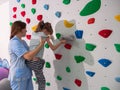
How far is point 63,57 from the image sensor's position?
2027mm

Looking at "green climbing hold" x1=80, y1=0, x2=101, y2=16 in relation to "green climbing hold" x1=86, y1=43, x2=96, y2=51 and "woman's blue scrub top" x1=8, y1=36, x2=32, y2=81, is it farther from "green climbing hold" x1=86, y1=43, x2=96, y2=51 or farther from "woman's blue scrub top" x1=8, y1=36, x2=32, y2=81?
"woman's blue scrub top" x1=8, y1=36, x2=32, y2=81

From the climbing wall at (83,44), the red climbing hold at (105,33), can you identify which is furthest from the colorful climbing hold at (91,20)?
the red climbing hold at (105,33)

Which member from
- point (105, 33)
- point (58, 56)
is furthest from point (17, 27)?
point (105, 33)

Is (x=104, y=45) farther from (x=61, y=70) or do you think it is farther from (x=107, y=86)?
(x=61, y=70)

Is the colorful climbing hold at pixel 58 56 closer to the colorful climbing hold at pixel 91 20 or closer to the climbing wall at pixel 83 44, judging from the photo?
the climbing wall at pixel 83 44

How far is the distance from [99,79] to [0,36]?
1.95 metres

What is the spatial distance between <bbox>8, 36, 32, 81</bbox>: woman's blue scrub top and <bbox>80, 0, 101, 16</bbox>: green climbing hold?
1.88 feet

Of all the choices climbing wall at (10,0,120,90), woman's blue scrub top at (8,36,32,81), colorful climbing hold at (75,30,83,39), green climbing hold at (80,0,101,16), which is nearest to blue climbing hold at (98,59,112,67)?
climbing wall at (10,0,120,90)

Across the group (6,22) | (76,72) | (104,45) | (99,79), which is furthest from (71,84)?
(6,22)

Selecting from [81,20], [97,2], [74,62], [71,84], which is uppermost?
[97,2]

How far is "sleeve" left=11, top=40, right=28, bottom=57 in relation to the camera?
→ 1.74 metres

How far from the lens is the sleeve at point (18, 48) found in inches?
68.5

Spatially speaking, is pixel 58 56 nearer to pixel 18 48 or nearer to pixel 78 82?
pixel 78 82

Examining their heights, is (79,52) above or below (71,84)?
above
